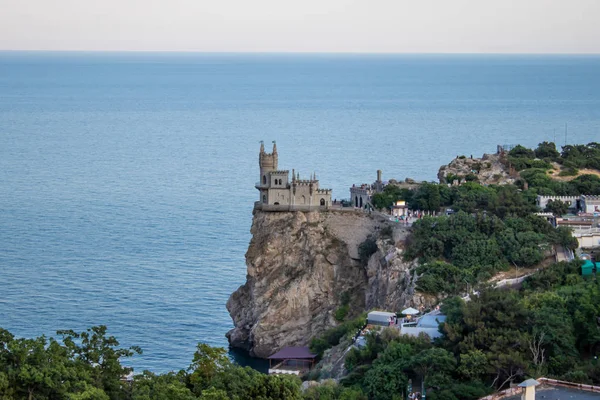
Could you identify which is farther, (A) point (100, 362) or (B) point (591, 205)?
(B) point (591, 205)

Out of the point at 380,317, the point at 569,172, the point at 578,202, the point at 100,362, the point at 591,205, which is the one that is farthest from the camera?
the point at 569,172

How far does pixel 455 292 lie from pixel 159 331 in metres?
15.1

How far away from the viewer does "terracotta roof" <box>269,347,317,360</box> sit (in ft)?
187

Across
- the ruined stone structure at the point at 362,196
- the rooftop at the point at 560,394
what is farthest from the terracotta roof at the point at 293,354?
the rooftop at the point at 560,394

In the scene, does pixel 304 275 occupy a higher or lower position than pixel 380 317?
Result: higher

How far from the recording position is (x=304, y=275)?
208 ft

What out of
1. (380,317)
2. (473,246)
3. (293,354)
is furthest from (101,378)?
(473,246)

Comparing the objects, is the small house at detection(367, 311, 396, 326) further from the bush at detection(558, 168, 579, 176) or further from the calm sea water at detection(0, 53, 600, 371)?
the bush at detection(558, 168, 579, 176)

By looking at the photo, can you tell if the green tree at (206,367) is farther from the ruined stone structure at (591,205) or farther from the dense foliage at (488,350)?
the ruined stone structure at (591,205)

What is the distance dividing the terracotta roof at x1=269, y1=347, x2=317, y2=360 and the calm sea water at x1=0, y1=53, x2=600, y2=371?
4.13m

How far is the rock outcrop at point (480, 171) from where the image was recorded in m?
71.2

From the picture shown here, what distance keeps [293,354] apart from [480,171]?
2112 centimetres

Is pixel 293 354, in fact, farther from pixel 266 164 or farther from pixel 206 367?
pixel 206 367

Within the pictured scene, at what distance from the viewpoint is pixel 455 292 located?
5544cm
